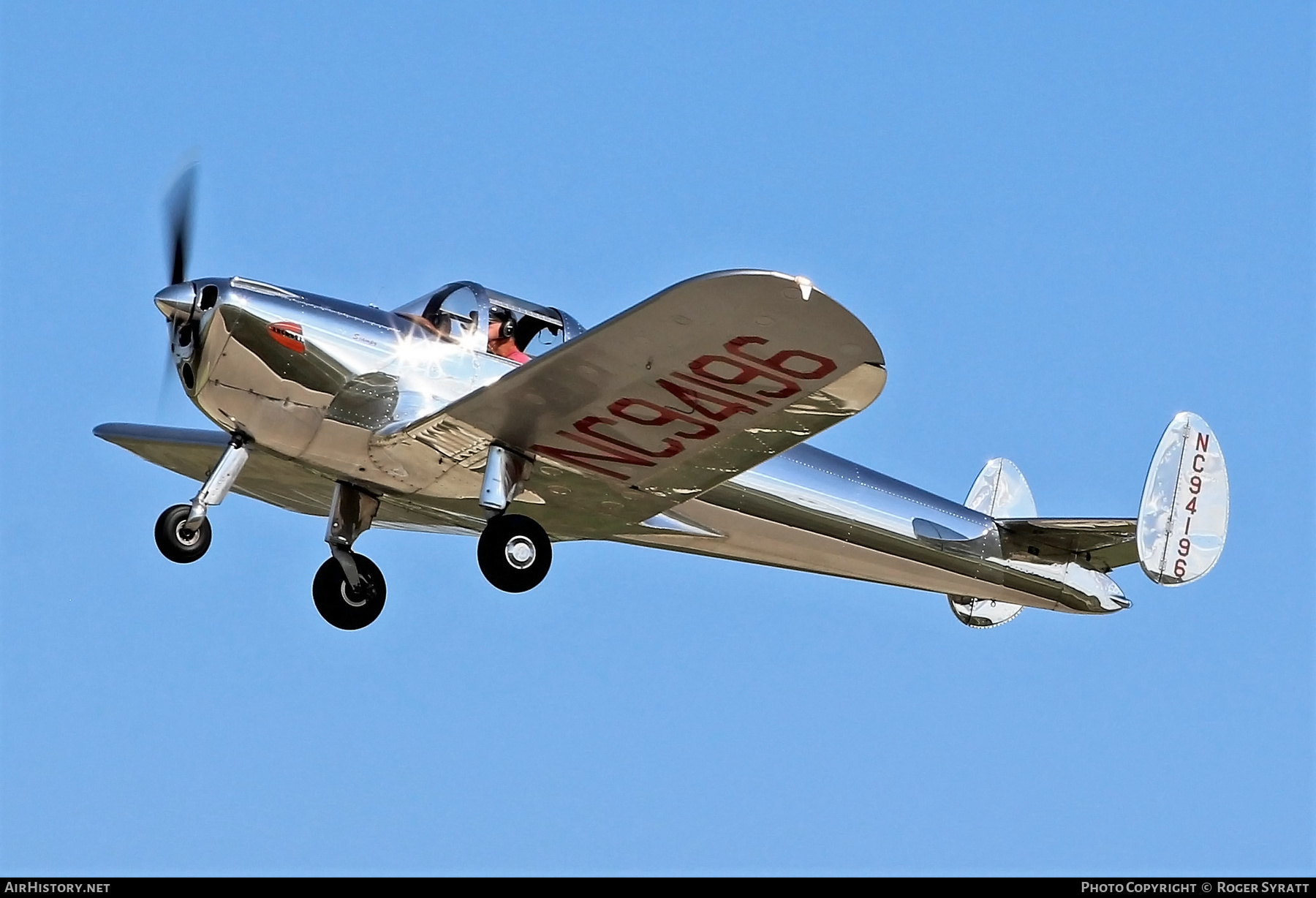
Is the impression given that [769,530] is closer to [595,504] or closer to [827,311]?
[595,504]

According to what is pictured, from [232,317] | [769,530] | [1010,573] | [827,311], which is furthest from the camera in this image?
[1010,573]

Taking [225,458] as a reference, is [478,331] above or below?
above

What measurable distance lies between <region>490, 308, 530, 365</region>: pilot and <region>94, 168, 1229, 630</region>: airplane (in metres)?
0.02

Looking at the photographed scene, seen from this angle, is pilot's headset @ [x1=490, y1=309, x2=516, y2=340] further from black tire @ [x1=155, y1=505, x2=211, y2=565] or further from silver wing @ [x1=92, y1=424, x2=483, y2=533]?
black tire @ [x1=155, y1=505, x2=211, y2=565]

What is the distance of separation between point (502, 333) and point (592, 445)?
3.57ft

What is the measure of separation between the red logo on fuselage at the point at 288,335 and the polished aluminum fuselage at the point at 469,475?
0.01m

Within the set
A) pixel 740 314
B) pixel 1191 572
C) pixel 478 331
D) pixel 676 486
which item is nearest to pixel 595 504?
pixel 676 486

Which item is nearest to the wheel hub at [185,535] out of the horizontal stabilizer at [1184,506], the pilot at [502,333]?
the pilot at [502,333]

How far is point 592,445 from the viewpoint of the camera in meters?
12.9

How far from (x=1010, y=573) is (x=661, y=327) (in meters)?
5.61

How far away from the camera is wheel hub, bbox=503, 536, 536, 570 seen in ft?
42.0

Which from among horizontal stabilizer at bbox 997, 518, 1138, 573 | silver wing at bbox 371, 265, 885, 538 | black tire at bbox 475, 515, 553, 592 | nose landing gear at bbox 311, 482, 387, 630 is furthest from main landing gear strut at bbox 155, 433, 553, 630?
horizontal stabilizer at bbox 997, 518, 1138, 573

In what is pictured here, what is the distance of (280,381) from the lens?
12742 millimetres

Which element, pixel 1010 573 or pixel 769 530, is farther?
pixel 1010 573
